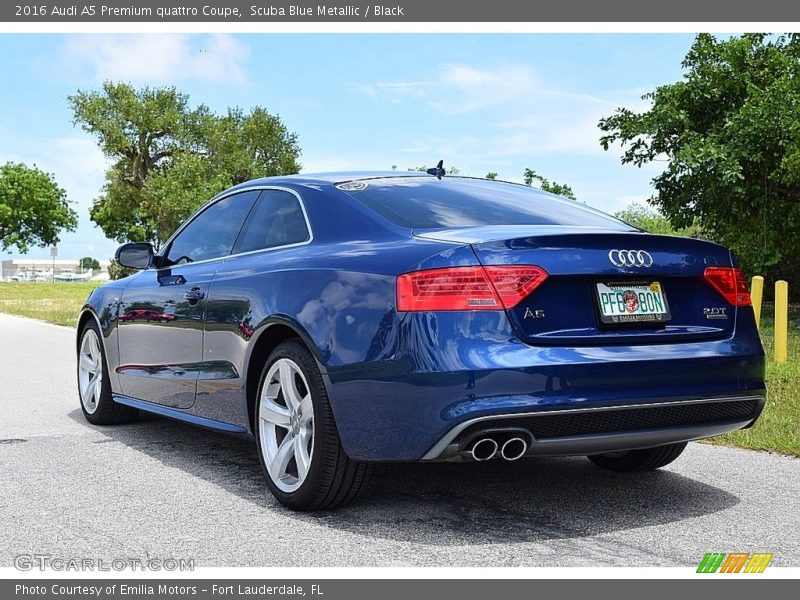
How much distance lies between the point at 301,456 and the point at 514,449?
109 cm

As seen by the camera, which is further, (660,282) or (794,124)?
(794,124)

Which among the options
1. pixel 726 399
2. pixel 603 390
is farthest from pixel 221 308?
pixel 726 399

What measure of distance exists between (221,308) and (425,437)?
1794 mm

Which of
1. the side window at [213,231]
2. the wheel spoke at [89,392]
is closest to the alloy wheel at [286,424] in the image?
the side window at [213,231]

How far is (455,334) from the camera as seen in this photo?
399 cm

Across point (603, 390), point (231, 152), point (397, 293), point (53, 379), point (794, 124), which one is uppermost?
point (231, 152)

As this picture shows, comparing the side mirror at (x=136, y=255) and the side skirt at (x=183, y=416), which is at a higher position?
the side mirror at (x=136, y=255)

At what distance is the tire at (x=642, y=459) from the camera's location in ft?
18.0

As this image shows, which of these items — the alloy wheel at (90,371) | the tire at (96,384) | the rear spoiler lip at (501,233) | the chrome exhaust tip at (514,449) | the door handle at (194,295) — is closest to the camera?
the chrome exhaust tip at (514,449)

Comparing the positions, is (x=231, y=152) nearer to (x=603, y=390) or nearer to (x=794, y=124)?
(x=794, y=124)

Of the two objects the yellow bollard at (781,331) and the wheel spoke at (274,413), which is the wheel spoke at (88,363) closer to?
the wheel spoke at (274,413)

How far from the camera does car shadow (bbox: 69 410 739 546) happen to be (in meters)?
4.40

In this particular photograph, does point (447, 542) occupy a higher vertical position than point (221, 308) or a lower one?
lower

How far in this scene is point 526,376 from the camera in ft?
13.1
